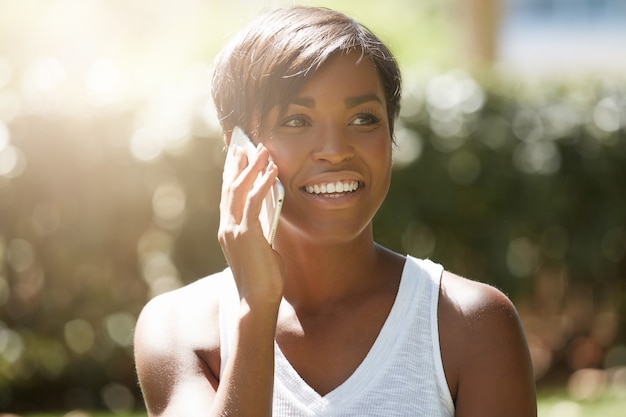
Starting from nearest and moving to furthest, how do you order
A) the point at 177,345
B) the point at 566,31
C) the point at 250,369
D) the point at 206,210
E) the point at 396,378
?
the point at 250,369, the point at 396,378, the point at 177,345, the point at 206,210, the point at 566,31

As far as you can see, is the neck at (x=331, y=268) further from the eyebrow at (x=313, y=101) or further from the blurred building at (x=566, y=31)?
the blurred building at (x=566, y=31)

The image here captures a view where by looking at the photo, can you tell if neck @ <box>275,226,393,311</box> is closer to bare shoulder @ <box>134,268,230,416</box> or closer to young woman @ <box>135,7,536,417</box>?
young woman @ <box>135,7,536,417</box>

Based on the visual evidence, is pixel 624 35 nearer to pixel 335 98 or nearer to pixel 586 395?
pixel 586 395

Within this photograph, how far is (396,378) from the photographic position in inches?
118

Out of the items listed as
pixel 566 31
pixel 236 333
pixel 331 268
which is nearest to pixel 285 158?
pixel 331 268

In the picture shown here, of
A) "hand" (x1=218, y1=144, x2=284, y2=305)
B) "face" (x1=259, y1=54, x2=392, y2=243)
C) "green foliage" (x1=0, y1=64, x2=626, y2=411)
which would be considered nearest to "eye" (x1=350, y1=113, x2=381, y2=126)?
"face" (x1=259, y1=54, x2=392, y2=243)

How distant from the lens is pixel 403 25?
24.3m

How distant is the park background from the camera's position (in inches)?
260

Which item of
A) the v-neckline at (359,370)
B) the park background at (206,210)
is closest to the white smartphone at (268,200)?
the v-neckline at (359,370)

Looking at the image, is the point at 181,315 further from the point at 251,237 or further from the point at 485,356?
the point at 485,356

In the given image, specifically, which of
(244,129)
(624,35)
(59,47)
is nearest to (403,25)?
(59,47)

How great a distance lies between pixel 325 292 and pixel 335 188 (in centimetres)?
39

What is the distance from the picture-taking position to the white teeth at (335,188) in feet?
9.90

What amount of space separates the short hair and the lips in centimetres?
24
